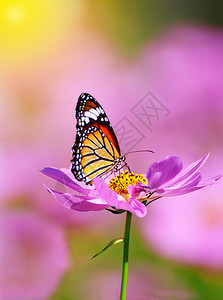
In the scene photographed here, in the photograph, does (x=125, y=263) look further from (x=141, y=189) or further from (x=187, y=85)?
(x=187, y=85)

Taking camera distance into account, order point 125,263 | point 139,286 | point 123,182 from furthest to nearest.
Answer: point 139,286, point 123,182, point 125,263

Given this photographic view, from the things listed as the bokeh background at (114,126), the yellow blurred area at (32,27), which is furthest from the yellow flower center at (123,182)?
the yellow blurred area at (32,27)

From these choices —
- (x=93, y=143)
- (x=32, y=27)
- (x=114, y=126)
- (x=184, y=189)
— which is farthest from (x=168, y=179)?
(x=32, y=27)

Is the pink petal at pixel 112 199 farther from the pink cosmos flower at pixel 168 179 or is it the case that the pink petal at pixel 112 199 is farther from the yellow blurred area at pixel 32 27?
the yellow blurred area at pixel 32 27

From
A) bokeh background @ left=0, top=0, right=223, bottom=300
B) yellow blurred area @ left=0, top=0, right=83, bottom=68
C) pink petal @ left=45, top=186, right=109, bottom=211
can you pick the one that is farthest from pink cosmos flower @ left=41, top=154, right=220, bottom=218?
yellow blurred area @ left=0, top=0, right=83, bottom=68

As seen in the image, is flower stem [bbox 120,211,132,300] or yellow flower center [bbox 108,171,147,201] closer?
flower stem [bbox 120,211,132,300]

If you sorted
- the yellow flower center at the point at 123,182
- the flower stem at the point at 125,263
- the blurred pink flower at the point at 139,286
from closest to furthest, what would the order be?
the flower stem at the point at 125,263 → the yellow flower center at the point at 123,182 → the blurred pink flower at the point at 139,286

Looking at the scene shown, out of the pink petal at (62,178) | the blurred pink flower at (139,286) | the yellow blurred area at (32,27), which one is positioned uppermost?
the yellow blurred area at (32,27)

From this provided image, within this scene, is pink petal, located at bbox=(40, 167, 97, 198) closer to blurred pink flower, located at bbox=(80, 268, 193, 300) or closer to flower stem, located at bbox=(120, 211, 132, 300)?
flower stem, located at bbox=(120, 211, 132, 300)

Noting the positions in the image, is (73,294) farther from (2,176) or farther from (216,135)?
(216,135)
